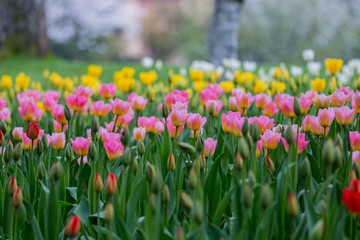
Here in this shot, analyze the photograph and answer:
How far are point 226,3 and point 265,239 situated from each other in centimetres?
538

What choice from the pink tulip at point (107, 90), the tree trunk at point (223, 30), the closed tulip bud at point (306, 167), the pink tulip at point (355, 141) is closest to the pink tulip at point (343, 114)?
the pink tulip at point (355, 141)

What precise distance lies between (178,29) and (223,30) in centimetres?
2084

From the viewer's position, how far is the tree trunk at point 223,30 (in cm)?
618

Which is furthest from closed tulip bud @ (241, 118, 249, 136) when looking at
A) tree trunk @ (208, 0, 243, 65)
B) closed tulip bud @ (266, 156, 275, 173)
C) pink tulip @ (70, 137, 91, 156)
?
tree trunk @ (208, 0, 243, 65)

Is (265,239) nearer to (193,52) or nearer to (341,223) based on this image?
(341,223)

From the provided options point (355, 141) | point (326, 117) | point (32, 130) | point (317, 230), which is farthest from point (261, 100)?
point (317, 230)

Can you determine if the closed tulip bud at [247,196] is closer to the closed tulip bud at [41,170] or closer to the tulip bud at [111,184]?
the tulip bud at [111,184]

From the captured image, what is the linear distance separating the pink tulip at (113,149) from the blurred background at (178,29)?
16.1 feet

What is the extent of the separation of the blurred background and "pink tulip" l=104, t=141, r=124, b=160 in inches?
193

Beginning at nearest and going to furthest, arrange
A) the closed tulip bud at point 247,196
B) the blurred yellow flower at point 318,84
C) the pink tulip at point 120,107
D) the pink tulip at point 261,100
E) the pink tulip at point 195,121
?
1. the closed tulip bud at point 247,196
2. the pink tulip at point 195,121
3. the pink tulip at point 120,107
4. the pink tulip at point 261,100
5. the blurred yellow flower at point 318,84

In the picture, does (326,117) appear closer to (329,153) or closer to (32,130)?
(329,153)

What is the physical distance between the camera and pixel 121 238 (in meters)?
1.23

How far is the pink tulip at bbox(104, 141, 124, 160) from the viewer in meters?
1.55

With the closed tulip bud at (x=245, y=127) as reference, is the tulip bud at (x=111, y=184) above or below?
below
